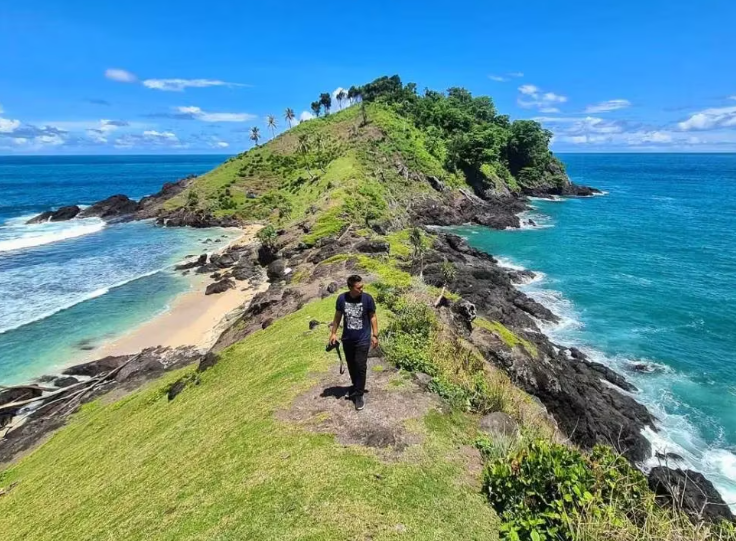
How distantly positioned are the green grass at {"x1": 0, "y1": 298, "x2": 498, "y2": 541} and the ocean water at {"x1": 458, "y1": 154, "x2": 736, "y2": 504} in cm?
1809

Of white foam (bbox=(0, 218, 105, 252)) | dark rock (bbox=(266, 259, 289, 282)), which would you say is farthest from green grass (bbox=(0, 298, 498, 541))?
white foam (bbox=(0, 218, 105, 252))

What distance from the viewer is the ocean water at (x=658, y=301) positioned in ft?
88.6

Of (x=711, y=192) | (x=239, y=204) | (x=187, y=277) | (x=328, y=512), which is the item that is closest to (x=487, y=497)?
(x=328, y=512)

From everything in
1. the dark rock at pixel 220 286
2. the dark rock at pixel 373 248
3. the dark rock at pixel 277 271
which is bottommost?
the dark rock at pixel 220 286

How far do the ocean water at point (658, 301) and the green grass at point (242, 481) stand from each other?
18.1 meters

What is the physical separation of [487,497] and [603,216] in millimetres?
91071

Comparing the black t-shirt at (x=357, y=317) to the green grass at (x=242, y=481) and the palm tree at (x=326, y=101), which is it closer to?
the green grass at (x=242, y=481)

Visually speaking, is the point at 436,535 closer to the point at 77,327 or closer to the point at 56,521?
the point at 56,521

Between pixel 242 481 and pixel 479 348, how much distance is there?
14185mm

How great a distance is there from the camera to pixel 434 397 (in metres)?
12.9

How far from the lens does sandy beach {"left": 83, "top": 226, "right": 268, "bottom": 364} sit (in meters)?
32.7

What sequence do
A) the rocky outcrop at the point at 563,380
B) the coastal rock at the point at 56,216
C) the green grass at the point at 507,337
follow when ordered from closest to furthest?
the rocky outcrop at the point at 563,380 < the green grass at the point at 507,337 < the coastal rock at the point at 56,216

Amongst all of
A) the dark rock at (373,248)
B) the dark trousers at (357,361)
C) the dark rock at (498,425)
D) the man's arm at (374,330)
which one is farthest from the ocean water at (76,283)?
the dark rock at (498,425)

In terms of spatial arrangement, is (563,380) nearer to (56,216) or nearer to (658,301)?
(658,301)
